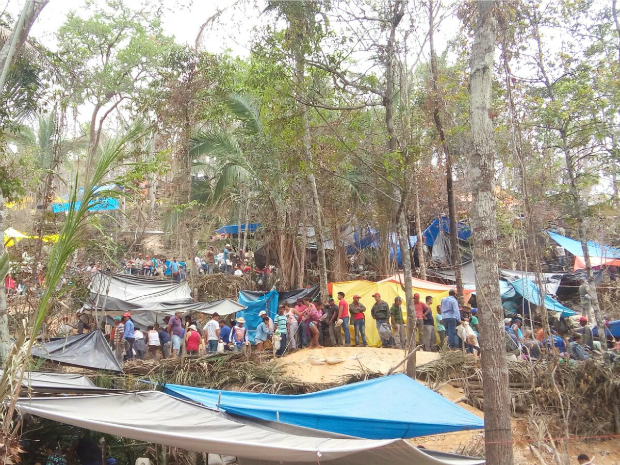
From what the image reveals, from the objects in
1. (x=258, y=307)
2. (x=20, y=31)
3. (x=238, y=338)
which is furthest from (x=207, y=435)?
(x=258, y=307)

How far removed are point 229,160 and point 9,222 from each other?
14618mm

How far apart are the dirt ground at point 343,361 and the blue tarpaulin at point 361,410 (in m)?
3.35

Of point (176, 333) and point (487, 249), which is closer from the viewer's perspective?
point (487, 249)

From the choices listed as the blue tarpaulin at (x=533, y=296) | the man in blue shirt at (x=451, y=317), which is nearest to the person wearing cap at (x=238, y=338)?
the man in blue shirt at (x=451, y=317)

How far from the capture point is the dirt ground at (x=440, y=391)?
10133mm

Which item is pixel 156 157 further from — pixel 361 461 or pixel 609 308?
pixel 609 308

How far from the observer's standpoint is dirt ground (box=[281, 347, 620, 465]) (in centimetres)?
1013

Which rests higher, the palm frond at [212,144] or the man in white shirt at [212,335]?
the palm frond at [212,144]

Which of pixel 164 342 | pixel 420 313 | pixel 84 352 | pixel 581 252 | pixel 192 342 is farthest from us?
pixel 581 252

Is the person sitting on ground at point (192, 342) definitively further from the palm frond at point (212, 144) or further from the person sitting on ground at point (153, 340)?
the palm frond at point (212, 144)

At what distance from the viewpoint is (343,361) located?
12.5m

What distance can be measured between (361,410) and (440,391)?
446cm

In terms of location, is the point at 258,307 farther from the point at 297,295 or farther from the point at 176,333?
the point at 176,333

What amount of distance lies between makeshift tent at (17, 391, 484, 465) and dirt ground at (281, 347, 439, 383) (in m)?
5.13
